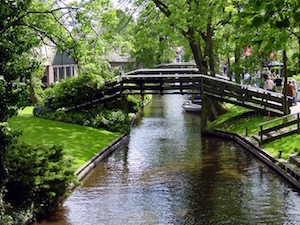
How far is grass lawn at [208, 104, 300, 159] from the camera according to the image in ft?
67.1

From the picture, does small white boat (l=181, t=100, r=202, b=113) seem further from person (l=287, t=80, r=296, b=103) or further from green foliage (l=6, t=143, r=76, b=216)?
green foliage (l=6, t=143, r=76, b=216)

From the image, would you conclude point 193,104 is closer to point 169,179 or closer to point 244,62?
point 244,62

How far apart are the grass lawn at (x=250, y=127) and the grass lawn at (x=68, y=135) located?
6.29 meters

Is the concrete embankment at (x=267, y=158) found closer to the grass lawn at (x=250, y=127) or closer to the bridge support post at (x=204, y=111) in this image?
the grass lawn at (x=250, y=127)

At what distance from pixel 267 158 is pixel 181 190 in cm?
519

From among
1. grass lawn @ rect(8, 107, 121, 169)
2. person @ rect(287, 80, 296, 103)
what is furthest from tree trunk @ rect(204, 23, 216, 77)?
grass lawn @ rect(8, 107, 121, 169)

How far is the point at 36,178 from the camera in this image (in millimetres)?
13352

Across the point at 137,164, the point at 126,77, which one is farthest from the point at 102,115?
the point at 137,164

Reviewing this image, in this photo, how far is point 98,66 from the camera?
1870cm

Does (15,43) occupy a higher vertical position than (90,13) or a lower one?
lower

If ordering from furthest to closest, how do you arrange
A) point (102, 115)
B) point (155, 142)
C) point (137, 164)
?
point (102, 115), point (155, 142), point (137, 164)

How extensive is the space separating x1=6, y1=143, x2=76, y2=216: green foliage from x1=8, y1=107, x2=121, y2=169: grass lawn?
5.25m

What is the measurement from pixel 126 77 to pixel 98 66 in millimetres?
11158

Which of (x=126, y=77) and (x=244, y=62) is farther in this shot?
(x=126, y=77)
